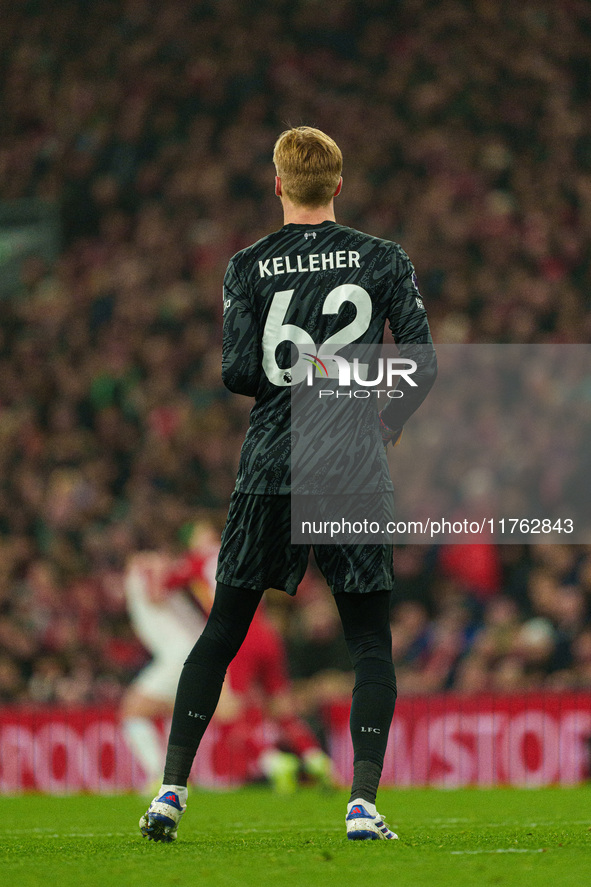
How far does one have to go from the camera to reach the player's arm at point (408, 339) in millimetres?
3381

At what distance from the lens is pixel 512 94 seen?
40.8ft

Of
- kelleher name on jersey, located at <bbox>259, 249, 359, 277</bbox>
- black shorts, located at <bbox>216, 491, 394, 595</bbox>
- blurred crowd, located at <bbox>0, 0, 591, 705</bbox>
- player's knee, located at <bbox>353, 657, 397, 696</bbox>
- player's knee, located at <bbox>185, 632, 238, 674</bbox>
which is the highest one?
blurred crowd, located at <bbox>0, 0, 591, 705</bbox>

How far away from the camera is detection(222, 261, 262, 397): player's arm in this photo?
338 cm

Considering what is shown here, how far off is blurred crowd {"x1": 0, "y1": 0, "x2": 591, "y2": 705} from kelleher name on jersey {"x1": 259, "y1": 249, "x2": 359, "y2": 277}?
5.38 metres

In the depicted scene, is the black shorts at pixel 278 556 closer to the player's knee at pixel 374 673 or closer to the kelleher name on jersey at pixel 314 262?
the player's knee at pixel 374 673

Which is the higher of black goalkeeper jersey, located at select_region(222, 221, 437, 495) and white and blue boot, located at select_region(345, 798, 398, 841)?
black goalkeeper jersey, located at select_region(222, 221, 437, 495)

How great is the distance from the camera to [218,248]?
42.2ft

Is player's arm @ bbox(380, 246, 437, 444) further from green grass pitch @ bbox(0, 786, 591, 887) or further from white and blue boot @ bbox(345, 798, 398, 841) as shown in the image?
green grass pitch @ bbox(0, 786, 591, 887)

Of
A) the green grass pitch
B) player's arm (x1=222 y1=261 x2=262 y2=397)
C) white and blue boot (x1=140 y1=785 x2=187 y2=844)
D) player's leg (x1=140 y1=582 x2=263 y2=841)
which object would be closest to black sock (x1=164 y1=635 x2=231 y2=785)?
player's leg (x1=140 y1=582 x2=263 y2=841)

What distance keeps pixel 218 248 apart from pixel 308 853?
10264 mm

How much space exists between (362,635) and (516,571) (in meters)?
5.83

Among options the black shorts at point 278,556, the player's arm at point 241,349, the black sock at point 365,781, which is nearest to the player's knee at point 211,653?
the black shorts at point 278,556

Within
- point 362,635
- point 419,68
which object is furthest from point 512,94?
point 362,635

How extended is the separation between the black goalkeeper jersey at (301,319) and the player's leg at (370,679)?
0.37 metres
